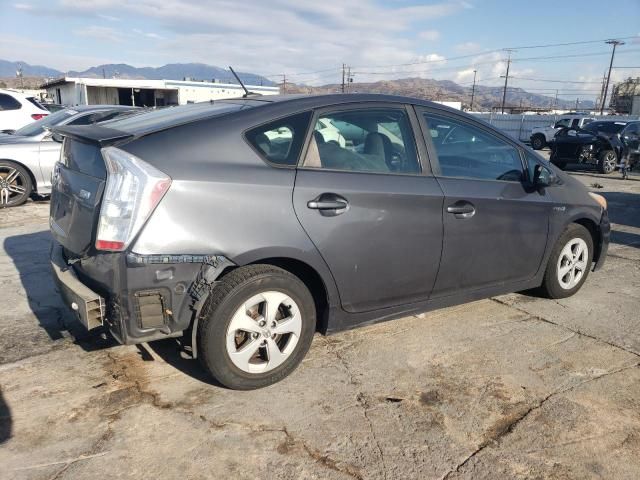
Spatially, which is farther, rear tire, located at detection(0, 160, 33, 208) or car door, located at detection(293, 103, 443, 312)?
rear tire, located at detection(0, 160, 33, 208)

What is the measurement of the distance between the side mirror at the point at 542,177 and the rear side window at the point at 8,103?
1134cm

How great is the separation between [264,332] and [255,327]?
0.07 meters

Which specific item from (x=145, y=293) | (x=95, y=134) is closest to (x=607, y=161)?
(x=95, y=134)

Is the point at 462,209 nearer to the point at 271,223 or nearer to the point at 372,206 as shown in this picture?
the point at 372,206

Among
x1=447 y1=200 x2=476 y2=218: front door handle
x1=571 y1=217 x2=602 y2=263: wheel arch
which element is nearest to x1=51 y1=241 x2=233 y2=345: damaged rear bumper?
x1=447 y1=200 x2=476 y2=218: front door handle

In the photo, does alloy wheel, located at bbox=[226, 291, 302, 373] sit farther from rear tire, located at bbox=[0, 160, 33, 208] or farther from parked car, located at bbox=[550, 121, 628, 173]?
parked car, located at bbox=[550, 121, 628, 173]

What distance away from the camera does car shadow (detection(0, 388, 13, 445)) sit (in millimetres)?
2564

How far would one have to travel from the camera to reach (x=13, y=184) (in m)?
8.05

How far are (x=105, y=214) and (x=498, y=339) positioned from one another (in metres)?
2.80

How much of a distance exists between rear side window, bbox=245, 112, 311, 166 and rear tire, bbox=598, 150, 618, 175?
15.1 m

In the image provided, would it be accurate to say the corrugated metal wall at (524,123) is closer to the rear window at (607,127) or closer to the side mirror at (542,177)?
the rear window at (607,127)

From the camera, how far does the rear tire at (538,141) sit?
86.4 ft

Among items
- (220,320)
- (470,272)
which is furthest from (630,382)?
(220,320)

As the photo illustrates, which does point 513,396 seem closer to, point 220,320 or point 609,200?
point 220,320
